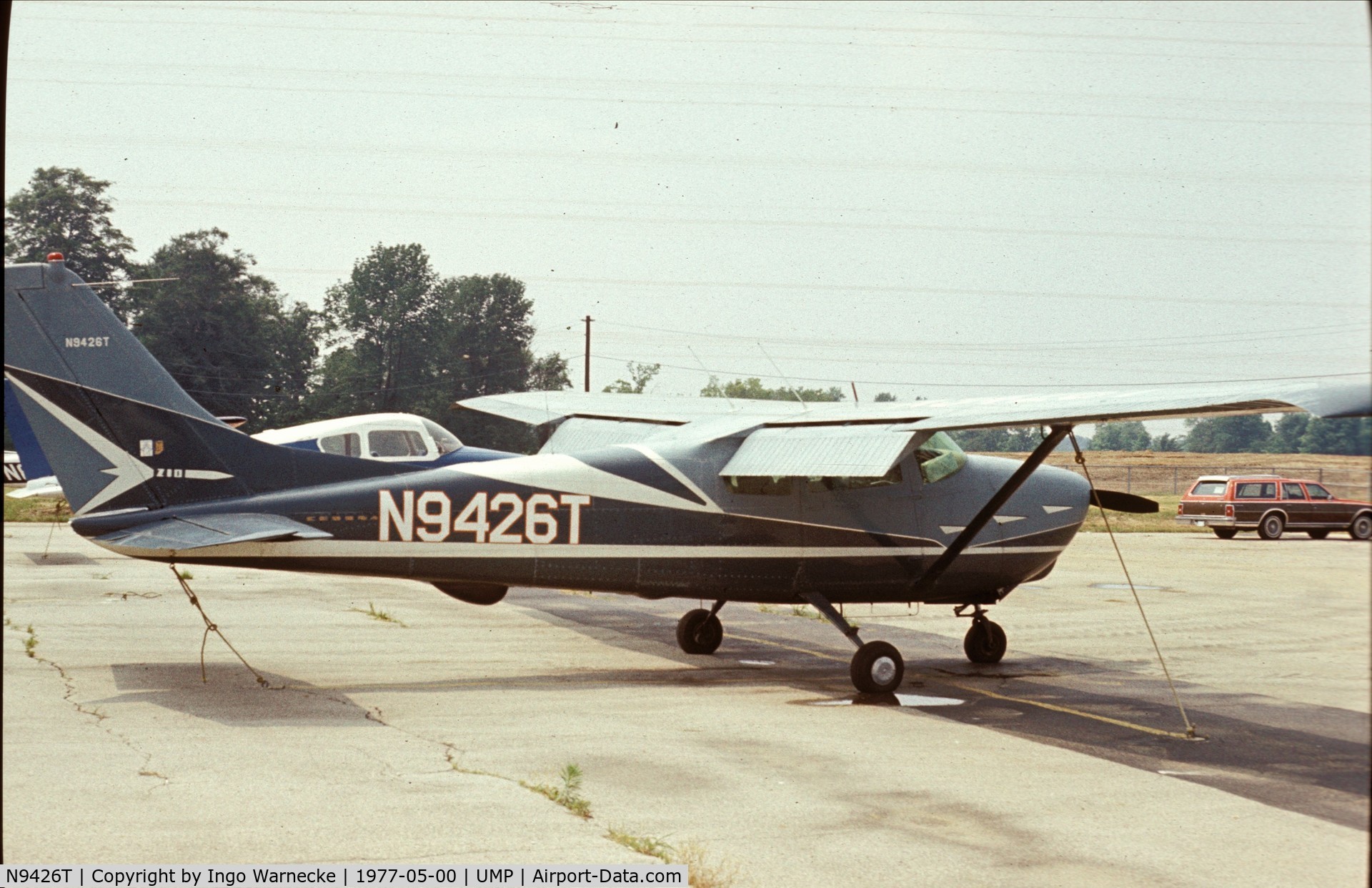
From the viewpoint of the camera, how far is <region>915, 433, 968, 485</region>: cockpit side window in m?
12.4

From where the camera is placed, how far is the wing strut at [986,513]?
10.8 metres

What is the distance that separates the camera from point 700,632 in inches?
547

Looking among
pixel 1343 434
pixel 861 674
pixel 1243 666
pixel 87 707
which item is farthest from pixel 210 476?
pixel 1243 666

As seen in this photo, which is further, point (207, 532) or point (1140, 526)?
point (1140, 526)

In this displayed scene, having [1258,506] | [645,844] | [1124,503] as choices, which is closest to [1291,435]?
[645,844]

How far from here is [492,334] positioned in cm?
6038

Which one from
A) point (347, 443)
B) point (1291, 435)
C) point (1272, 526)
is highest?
point (1291, 435)

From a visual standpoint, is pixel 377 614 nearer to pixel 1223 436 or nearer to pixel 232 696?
pixel 232 696

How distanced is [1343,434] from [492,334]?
59.4m

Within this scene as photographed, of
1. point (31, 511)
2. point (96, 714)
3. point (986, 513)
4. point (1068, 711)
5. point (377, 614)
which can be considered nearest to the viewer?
point (96, 714)

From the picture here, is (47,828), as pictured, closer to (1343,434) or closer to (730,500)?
(1343,434)

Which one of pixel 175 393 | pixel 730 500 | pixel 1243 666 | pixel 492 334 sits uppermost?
pixel 492 334

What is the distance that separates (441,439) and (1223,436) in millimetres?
9553

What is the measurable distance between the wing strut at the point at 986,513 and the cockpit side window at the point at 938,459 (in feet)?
1.76
